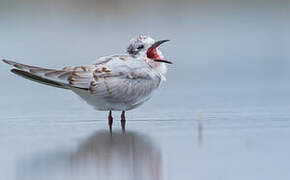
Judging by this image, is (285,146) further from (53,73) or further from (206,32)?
(206,32)

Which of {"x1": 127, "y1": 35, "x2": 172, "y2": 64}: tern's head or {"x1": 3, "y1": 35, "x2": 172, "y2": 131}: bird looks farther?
{"x1": 127, "y1": 35, "x2": 172, "y2": 64}: tern's head

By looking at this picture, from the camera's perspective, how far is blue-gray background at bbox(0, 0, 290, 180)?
20.7 feet

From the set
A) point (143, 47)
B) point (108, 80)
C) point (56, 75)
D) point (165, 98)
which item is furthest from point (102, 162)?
point (165, 98)

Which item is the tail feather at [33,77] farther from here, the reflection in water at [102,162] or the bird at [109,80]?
the reflection in water at [102,162]

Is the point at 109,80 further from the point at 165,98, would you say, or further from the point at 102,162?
the point at 102,162

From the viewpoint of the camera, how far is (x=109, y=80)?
834 cm

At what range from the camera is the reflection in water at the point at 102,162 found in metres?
5.96

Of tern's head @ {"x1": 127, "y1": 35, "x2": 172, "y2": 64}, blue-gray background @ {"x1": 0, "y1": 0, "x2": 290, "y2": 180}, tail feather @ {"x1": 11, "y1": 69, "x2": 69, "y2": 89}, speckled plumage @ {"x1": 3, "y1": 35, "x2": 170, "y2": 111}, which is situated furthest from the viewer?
tern's head @ {"x1": 127, "y1": 35, "x2": 172, "y2": 64}

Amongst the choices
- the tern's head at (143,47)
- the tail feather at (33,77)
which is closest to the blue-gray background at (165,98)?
the tail feather at (33,77)

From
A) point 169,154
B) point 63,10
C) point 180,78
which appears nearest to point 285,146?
point 169,154

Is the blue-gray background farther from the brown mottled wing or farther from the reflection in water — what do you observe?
the brown mottled wing

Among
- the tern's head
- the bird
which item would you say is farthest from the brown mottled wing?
the tern's head

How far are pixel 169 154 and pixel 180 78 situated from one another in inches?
192

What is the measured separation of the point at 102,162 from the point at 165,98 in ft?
11.5
